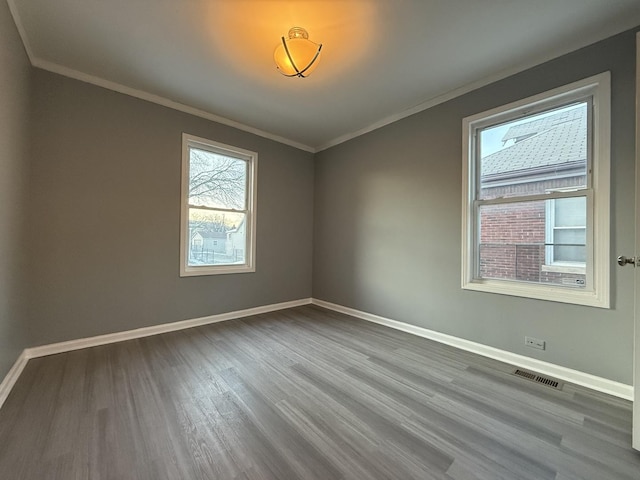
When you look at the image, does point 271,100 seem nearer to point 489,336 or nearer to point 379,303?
point 379,303

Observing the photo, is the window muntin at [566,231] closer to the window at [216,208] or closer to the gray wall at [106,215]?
the window at [216,208]

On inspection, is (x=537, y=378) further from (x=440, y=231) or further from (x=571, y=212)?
(x=440, y=231)

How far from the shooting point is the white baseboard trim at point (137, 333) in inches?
94.8

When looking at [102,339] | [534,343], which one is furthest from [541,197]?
[102,339]

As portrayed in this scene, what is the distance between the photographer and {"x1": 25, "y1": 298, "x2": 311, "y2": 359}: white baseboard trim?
2.41m

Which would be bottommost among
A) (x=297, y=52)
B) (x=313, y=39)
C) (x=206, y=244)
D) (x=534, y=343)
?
(x=534, y=343)

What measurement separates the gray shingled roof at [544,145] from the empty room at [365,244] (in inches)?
0.7

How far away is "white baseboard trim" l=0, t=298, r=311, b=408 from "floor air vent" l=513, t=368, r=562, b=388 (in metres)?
3.07

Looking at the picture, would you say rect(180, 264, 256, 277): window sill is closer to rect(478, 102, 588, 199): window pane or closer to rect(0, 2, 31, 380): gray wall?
rect(0, 2, 31, 380): gray wall

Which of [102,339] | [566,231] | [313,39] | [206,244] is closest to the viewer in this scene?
[313,39]

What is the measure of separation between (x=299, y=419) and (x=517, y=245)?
242cm

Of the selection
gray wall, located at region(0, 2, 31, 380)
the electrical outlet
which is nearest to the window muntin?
the electrical outlet

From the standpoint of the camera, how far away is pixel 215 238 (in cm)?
354

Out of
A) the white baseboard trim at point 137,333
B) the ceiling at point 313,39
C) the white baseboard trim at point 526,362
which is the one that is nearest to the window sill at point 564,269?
the white baseboard trim at point 526,362
